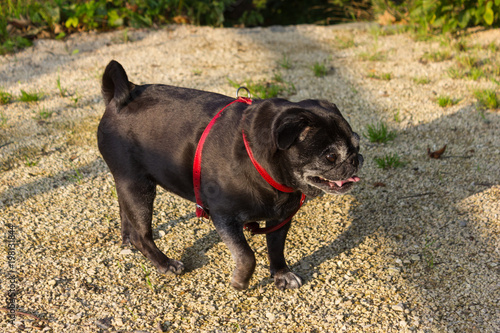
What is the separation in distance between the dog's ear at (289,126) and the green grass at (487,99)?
3.18 metres

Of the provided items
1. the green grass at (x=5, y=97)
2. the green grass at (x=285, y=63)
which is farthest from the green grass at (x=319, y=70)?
the green grass at (x=5, y=97)

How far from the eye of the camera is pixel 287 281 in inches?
120

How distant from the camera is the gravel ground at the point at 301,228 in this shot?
2.82m

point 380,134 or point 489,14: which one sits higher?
point 489,14

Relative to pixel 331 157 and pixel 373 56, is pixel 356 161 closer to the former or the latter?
pixel 331 157

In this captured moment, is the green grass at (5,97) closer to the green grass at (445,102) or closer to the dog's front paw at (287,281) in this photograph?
the dog's front paw at (287,281)

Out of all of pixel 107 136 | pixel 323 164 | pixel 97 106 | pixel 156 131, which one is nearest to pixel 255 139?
pixel 323 164

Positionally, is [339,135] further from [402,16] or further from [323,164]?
[402,16]

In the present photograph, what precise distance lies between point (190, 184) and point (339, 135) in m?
0.94

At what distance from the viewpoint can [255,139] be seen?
2584 millimetres

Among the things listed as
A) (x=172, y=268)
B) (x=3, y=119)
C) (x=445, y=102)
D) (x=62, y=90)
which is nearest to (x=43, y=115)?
(x=3, y=119)

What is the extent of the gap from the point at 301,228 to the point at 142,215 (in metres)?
1.22

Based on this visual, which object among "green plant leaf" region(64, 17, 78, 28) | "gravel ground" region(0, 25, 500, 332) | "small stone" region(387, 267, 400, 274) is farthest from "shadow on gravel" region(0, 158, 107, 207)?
"green plant leaf" region(64, 17, 78, 28)

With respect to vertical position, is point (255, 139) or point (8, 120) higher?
point (255, 139)
